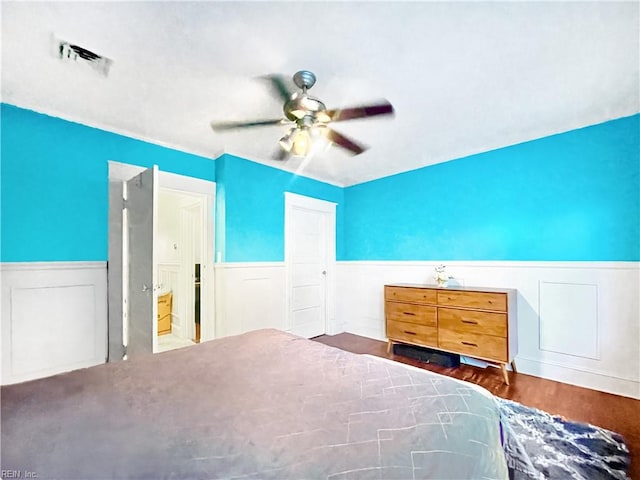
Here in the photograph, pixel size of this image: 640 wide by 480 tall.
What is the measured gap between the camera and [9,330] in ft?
7.21

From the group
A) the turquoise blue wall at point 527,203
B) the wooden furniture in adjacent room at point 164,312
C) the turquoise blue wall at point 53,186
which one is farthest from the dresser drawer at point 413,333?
the wooden furniture in adjacent room at point 164,312

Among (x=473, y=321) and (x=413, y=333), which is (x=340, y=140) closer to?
(x=473, y=321)

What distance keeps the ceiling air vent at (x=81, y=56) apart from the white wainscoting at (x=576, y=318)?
148 inches

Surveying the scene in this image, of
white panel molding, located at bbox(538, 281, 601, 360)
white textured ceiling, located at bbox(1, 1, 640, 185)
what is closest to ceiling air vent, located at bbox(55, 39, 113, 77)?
white textured ceiling, located at bbox(1, 1, 640, 185)

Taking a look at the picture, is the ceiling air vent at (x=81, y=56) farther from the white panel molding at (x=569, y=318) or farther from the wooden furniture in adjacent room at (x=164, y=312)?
the white panel molding at (x=569, y=318)

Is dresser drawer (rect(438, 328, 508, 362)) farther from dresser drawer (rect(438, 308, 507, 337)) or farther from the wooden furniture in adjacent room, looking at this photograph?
the wooden furniture in adjacent room

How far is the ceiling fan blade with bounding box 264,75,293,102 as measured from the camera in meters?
1.87

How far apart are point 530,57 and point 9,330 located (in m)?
4.13

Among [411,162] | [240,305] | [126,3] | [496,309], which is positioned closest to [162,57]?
[126,3]

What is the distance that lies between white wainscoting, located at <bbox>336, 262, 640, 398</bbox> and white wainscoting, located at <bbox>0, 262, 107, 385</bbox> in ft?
Result: 12.7

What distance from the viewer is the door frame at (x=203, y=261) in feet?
8.77

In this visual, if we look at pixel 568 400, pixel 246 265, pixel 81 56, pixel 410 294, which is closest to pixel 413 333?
pixel 410 294

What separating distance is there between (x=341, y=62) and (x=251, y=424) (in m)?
1.93

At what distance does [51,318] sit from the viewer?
7.80 ft
